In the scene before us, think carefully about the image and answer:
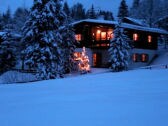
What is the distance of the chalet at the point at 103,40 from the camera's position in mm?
38969

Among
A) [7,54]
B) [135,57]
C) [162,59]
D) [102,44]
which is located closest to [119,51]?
[102,44]

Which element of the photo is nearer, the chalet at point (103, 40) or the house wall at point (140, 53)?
the chalet at point (103, 40)

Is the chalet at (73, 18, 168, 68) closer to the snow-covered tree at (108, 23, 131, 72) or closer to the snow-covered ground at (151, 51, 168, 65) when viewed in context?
the snow-covered ground at (151, 51, 168, 65)

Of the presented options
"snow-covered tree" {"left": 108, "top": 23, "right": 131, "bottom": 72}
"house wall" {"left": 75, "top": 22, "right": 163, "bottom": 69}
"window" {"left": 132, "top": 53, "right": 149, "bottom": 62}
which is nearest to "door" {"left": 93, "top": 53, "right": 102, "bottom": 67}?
"house wall" {"left": 75, "top": 22, "right": 163, "bottom": 69}

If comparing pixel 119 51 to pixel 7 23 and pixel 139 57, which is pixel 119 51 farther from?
pixel 7 23

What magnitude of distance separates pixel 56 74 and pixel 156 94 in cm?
1690

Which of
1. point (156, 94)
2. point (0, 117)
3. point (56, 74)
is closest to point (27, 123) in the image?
point (0, 117)

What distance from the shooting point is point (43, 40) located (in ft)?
84.5

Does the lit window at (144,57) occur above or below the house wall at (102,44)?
below

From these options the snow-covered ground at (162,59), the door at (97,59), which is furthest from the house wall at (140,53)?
the door at (97,59)

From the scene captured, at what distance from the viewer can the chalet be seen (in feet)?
128

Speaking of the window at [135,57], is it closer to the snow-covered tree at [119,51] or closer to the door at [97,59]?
the door at [97,59]

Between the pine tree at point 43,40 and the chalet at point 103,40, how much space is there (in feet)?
42.3

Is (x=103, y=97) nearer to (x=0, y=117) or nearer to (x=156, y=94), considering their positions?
(x=156, y=94)
